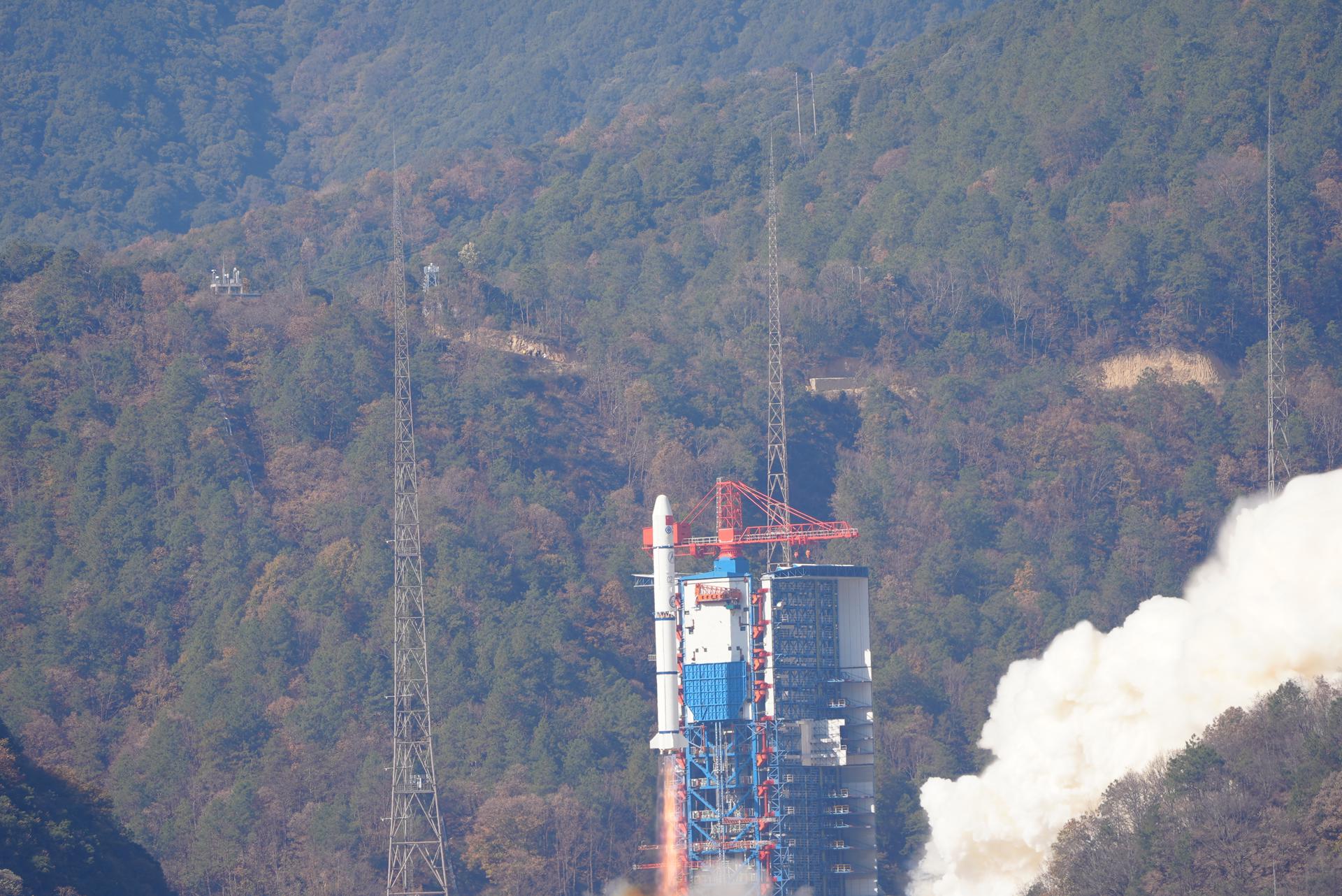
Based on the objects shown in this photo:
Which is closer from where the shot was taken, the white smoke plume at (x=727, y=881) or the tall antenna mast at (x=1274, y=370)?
the white smoke plume at (x=727, y=881)

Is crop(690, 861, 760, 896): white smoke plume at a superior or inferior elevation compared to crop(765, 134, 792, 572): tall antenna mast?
inferior

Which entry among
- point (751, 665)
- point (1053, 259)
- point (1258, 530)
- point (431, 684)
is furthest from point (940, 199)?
point (1258, 530)

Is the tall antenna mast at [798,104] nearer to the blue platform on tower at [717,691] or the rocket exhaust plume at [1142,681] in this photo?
the blue platform on tower at [717,691]

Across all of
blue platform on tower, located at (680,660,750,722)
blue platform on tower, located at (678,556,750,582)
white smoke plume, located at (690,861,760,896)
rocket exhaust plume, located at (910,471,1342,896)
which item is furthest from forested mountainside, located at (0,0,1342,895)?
rocket exhaust plume, located at (910,471,1342,896)

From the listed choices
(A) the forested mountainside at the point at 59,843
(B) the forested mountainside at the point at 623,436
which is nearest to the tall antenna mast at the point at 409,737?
(B) the forested mountainside at the point at 623,436

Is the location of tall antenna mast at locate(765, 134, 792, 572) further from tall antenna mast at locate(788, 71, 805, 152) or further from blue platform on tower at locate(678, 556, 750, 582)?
tall antenna mast at locate(788, 71, 805, 152)

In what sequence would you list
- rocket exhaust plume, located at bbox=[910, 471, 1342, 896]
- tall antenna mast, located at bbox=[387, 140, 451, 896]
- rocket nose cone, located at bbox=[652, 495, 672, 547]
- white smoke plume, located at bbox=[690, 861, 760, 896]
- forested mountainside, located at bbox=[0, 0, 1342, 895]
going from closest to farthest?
1. rocket exhaust plume, located at bbox=[910, 471, 1342, 896]
2. tall antenna mast, located at bbox=[387, 140, 451, 896]
3. white smoke plume, located at bbox=[690, 861, 760, 896]
4. rocket nose cone, located at bbox=[652, 495, 672, 547]
5. forested mountainside, located at bbox=[0, 0, 1342, 895]
